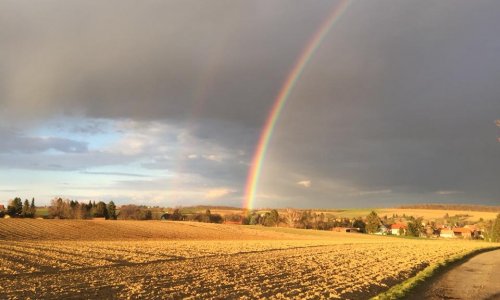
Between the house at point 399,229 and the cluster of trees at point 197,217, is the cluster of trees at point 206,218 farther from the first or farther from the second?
the house at point 399,229

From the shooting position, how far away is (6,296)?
57.0 ft

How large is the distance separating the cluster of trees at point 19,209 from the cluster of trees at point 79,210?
29.9ft

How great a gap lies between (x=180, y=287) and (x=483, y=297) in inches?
500

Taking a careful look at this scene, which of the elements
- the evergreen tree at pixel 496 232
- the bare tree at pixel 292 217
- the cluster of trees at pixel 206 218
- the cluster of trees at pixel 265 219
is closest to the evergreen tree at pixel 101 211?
the cluster of trees at pixel 206 218

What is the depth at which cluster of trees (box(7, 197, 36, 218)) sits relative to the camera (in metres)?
130

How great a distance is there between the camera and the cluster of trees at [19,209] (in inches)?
5113

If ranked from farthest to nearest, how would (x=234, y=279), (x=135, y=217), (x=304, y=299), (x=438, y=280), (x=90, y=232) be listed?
(x=135, y=217)
(x=90, y=232)
(x=438, y=280)
(x=234, y=279)
(x=304, y=299)

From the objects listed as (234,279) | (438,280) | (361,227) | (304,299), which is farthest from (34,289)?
(361,227)

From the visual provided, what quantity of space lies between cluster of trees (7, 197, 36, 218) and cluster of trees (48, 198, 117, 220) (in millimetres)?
9109

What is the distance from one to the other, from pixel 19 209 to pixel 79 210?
66.7 feet

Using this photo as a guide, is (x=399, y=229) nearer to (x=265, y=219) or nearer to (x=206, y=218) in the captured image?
(x=265, y=219)

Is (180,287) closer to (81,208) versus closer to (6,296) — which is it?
(6,296)

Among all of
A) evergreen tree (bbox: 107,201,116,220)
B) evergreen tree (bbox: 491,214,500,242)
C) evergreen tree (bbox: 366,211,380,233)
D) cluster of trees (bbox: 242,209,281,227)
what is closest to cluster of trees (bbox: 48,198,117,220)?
evergreen tree (bbox: 107,201,116,220)

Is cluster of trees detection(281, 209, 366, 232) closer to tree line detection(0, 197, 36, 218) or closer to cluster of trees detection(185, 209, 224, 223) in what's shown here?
cluster of trees detection(185, 209, 224, 223)
